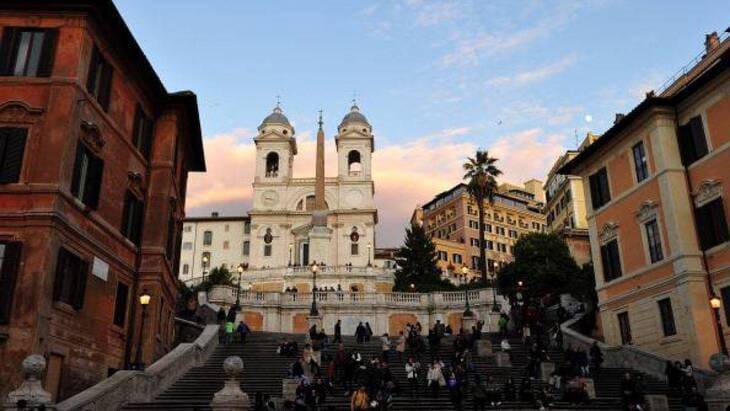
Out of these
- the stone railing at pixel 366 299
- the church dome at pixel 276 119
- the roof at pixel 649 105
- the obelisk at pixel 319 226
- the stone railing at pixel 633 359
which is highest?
the church dome at pixel 276 119

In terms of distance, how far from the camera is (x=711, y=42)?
54.3 m

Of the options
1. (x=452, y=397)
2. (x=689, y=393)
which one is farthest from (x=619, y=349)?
(x=452, y=397)

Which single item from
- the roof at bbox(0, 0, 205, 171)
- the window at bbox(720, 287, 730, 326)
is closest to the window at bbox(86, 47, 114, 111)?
the roof at bbox(0, 0, 205, 171)

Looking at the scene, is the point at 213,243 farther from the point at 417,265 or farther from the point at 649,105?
the point at 649,105

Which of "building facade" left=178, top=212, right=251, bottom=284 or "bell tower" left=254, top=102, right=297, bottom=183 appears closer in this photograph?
"bell tower" left=254, top=102, right=297, bottom=183

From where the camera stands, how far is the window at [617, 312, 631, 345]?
30661 mm

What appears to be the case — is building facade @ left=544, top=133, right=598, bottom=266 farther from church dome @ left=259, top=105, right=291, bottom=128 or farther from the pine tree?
church dome @ left=259, top=105, right=291, bottom=128

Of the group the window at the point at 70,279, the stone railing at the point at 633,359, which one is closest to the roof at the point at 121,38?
the window at the point at 70,279

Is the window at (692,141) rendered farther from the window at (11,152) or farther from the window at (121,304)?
the window at (11,152)

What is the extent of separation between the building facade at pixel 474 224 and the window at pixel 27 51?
94095 millimetres

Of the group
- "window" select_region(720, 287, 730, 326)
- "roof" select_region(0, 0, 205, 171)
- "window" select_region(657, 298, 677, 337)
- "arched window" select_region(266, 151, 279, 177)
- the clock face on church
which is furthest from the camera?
"arched window" select_region(266, 151, 279, 177)

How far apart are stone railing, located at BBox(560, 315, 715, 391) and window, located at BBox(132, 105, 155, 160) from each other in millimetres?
21210

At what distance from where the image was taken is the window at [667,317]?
27297 mm

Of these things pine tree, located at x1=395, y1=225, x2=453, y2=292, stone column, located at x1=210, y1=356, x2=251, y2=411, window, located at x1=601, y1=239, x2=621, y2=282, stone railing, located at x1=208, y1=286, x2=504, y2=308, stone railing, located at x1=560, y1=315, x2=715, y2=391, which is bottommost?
stone column, located at x1=210, y1=356, x2=251, y2=411
